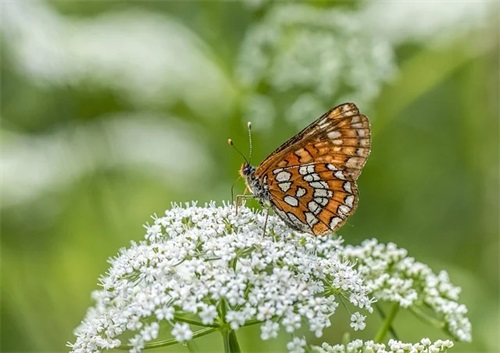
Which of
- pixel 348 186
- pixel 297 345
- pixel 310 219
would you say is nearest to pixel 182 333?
pixel 297 345

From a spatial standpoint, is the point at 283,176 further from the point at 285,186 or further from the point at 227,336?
the point at 227,336

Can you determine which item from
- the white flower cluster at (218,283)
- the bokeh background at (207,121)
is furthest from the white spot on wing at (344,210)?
the bokeh background at (207,121)

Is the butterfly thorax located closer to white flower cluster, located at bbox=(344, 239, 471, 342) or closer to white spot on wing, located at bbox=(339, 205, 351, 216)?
white spot on wing, located at bbox=(339, 205, 351, 216)

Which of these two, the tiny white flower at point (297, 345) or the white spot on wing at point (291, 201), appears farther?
the white spot on wing at point (291, 201)

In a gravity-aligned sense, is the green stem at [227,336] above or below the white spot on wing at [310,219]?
below

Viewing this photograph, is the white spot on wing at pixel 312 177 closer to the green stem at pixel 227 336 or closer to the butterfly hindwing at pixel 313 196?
the butterfly hindwing at pixel 313 196

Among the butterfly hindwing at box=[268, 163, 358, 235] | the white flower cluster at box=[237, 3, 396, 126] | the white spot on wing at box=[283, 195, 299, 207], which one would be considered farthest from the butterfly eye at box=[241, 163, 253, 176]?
the white flower cluster at box=[237, 3, 396, 126]
